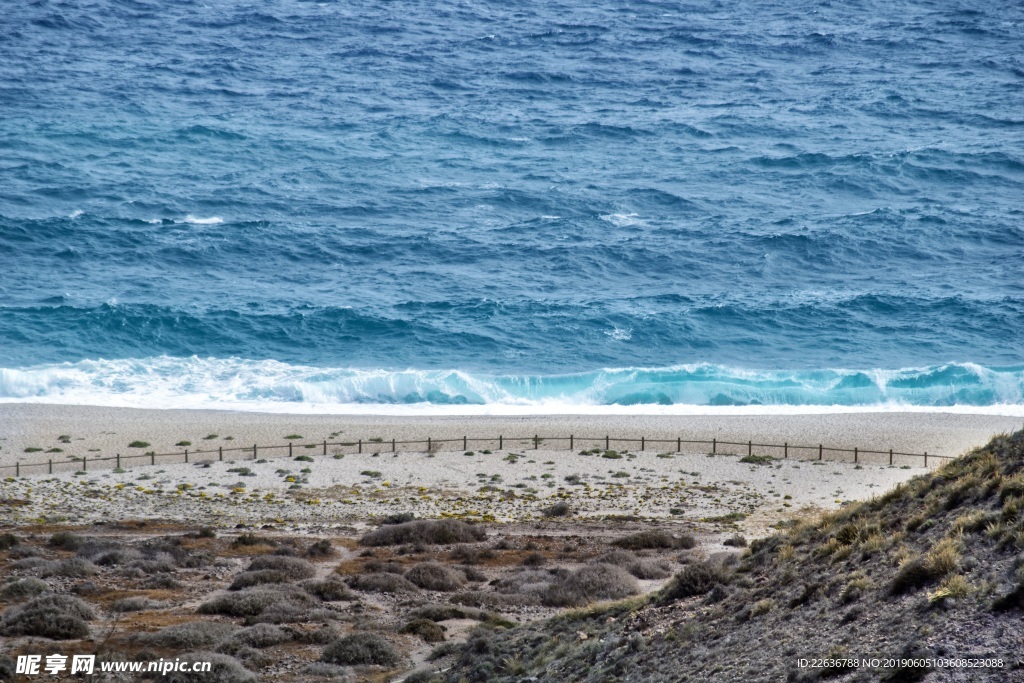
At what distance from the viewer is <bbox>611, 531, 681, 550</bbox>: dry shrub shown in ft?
93.4

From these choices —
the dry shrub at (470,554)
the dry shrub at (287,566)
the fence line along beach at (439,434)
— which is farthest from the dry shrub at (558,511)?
the dry shrub at (287,566)

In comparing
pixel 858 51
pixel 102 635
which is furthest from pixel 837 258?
pixel 102 635

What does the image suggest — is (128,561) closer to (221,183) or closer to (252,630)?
(252,630)

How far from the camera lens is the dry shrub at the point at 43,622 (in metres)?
19.8

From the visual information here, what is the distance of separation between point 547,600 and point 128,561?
34.5 ft

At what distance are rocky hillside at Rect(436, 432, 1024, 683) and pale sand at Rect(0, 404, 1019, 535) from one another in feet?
43.1

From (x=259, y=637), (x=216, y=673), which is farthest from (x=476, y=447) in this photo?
(x=216, y=673)

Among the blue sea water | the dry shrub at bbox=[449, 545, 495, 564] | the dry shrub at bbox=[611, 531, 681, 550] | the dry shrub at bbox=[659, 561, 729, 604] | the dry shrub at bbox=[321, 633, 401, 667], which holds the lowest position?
the dry shrub at bbox=[321, 633, 401, 667]

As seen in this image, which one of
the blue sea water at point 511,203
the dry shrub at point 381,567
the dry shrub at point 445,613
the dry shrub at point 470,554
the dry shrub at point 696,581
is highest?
the blue sea water at point 511,203

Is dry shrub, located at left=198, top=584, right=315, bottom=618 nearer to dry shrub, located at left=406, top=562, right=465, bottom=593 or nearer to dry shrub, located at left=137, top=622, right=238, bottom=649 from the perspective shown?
dry shrub, located at left=137, top=622, right=238, bottom=649

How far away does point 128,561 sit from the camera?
25.8m

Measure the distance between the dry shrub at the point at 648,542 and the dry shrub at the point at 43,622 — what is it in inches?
553

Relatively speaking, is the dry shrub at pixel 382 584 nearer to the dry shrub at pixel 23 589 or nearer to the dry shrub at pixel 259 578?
the dry shrub at pixel 259 578

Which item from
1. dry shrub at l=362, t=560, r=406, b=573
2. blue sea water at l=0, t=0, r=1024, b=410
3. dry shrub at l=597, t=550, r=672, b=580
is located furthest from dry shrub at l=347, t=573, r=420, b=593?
blue sea water at l=0, t=0, r=1024, b=410
